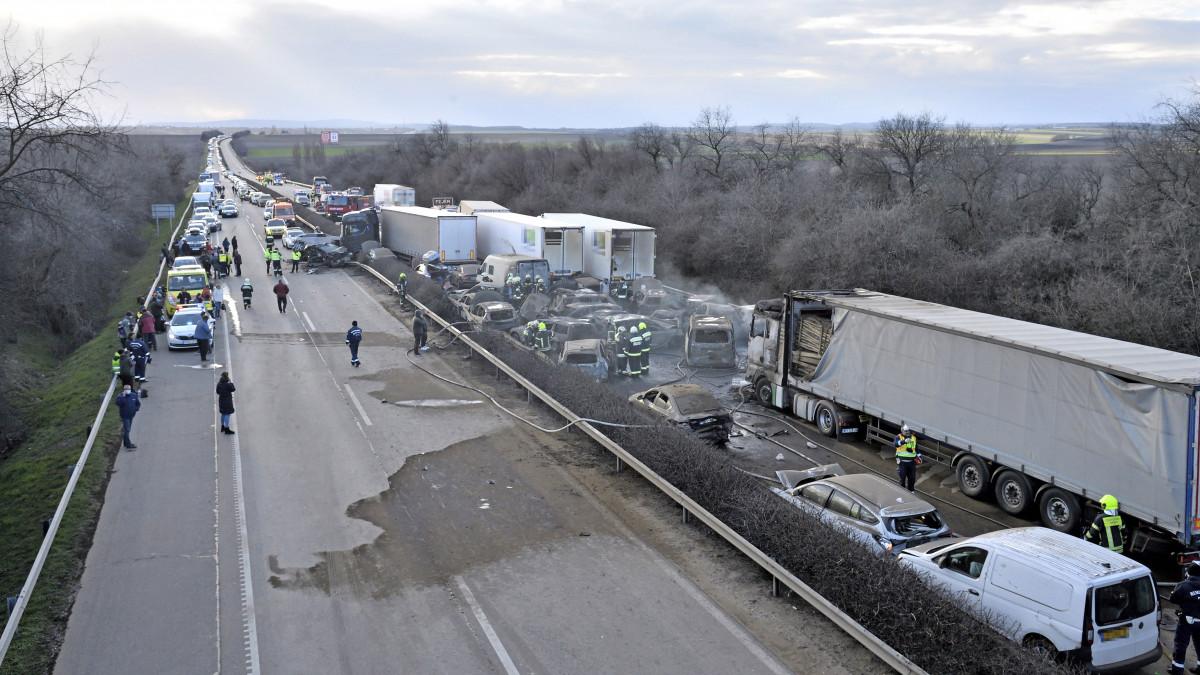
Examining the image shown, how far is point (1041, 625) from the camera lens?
28.7 ft

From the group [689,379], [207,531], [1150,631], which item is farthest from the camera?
[689,379]

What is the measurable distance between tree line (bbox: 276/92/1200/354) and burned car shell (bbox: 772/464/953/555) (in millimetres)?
12782

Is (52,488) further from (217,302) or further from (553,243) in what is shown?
→ (553,243)

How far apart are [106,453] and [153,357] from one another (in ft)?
29.8

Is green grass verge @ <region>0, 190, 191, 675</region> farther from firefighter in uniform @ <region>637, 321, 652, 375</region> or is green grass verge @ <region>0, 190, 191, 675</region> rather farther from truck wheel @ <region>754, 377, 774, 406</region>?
truck wheel @ <region>754, 377, 774, 406</region>

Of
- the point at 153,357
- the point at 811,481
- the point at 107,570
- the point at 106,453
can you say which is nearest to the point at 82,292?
the point at 153,357

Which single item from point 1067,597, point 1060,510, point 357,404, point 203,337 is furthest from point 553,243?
point 1067,597

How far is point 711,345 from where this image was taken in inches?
940

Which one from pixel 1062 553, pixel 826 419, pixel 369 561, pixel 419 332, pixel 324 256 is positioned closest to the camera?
pixel 1062 553

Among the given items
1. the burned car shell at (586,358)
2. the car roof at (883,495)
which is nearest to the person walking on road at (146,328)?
the burned car shell at (586,358)

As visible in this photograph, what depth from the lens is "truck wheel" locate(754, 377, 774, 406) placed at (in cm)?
2067

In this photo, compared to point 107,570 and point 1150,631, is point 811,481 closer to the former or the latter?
point 1150,631

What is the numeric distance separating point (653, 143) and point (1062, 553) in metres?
66.1

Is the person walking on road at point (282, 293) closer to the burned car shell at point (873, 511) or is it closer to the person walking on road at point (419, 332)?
the person walking on road at point (419, 332)
